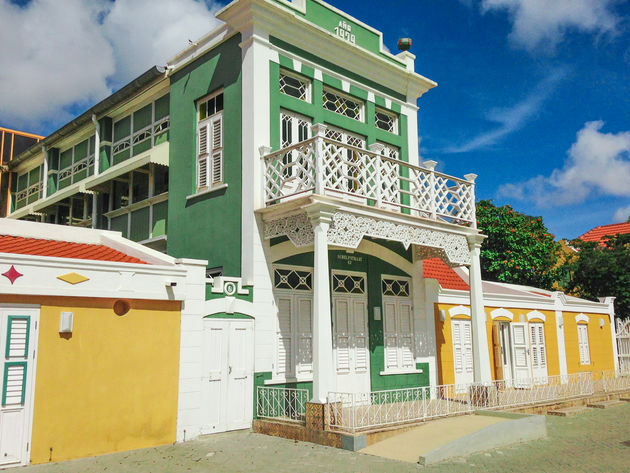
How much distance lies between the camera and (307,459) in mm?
8344

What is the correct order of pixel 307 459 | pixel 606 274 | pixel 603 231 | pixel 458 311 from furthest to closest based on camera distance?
pixel 603 231 < pixel 606 274 < pixel 458 311 < pixel 307 459

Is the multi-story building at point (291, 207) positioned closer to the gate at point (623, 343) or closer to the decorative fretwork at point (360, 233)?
the decorative fretwork at point (360, 233)

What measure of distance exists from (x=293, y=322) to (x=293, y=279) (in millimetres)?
878

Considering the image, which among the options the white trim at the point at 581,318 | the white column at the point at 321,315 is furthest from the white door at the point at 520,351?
the white column at the point at 321,315

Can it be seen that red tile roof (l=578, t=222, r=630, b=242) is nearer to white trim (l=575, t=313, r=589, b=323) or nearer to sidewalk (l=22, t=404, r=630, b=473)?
white trim (l=575, t=313, r=589, b=323)

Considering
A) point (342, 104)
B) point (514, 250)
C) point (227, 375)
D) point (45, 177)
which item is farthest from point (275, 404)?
point (514, 250)

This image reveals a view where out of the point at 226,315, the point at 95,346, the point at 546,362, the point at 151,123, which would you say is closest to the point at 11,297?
the point at 95,346

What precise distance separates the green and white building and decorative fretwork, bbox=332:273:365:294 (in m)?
0.03

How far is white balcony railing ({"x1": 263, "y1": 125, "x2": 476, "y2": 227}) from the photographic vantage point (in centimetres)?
1046

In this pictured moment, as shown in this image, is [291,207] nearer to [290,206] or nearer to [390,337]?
[290,206]

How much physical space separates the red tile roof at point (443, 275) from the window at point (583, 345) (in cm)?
536

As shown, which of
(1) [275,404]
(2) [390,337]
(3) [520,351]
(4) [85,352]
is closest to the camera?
(4) [85,352]

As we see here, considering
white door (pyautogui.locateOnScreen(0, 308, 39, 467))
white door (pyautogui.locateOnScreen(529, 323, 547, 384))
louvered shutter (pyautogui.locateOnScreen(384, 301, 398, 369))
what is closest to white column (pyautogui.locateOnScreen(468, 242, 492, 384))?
louvered shutter (pyautogui.locateOnScreen(384, 301, 398, 369))

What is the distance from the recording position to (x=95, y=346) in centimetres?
870
